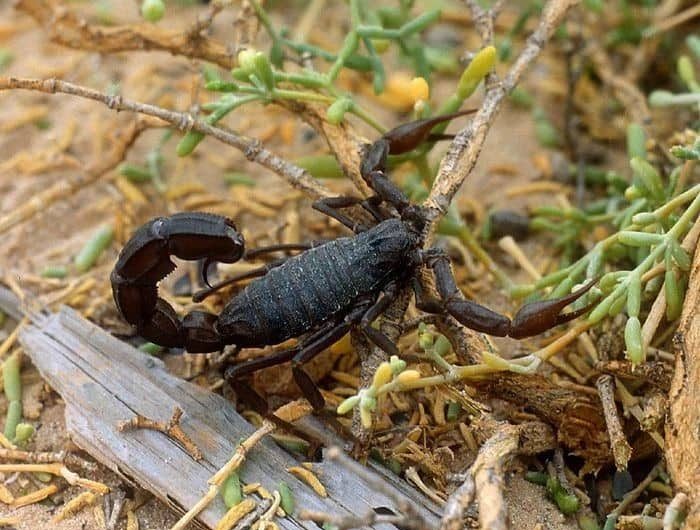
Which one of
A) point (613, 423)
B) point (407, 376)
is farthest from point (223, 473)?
point (613, 423)

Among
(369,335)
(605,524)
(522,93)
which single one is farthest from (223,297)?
(522,93)

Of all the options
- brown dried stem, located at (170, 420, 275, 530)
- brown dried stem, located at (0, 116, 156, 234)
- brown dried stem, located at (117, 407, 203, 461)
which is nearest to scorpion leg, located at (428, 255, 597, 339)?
brown dried stem, located at (170, 420, 275, 530)

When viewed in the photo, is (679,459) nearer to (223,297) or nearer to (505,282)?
(505,282)

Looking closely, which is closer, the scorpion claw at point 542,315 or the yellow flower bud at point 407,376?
the yellow flower bud at point 407,376

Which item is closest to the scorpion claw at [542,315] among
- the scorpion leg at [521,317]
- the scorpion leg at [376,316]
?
the scorpion leg at [521,317]

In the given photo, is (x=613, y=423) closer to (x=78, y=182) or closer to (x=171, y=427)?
(x=171, y=427)

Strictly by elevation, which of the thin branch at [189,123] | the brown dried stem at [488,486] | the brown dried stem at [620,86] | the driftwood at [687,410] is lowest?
the brown dried stem at [488,486]

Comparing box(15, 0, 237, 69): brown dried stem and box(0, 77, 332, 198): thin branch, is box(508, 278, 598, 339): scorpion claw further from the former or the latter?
box(15, 0, 237, 69): brown dried stem

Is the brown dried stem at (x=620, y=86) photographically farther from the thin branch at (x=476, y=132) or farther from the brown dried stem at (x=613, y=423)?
the brown dried stem at (x=613, y=423)
